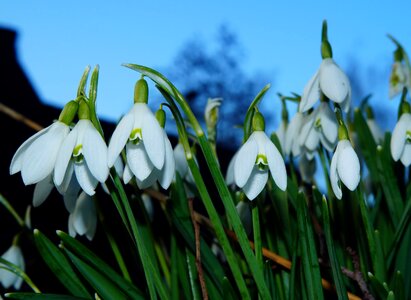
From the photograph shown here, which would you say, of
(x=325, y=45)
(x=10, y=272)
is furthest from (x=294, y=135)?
(x=10, y=272)

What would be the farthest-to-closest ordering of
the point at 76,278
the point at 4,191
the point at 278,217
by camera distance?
the point at 4,191 → the point at 278,217 → the point at 76,278

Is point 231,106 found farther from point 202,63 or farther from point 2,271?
point 2,271

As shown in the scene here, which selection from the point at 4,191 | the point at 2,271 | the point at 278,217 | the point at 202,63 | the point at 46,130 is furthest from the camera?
the point at 202,63

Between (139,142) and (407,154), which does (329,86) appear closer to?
(407,154)

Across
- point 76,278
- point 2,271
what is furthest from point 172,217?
point 2,271

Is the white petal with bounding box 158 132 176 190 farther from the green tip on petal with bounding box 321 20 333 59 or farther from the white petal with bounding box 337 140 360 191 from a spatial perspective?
the green tip on petal with bounding box 321 20 333 59

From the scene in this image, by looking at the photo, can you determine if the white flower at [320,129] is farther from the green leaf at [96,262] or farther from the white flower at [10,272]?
the white flower at [10,272]

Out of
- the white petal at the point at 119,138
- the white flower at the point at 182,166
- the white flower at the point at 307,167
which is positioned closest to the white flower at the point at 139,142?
the white petal at the point at 119,138
